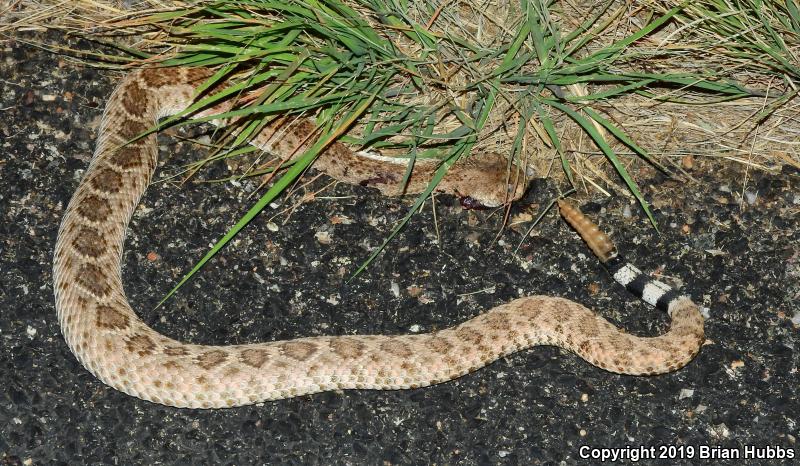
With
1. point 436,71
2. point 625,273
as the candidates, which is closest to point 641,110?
point 625,273

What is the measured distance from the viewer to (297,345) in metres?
4.98

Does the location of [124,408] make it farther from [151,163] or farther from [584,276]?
[584,276]

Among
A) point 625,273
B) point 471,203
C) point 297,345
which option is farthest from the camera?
point 471,203

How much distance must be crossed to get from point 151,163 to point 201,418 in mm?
1696

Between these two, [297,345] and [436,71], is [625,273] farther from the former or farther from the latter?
[297,345]

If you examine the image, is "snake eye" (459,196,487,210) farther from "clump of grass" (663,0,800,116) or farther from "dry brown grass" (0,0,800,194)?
"clump of grass" (663,0,800,116)

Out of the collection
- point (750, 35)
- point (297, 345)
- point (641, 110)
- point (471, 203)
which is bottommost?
point (297, 345)

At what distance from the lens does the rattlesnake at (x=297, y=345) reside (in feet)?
15.9

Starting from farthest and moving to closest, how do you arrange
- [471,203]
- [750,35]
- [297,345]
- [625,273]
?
[471,203]
[750,35]
[625,273]
[297,345]

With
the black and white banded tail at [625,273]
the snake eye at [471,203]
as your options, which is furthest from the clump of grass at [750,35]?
the snake eye at [471,203]

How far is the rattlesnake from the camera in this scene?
4.83 meters

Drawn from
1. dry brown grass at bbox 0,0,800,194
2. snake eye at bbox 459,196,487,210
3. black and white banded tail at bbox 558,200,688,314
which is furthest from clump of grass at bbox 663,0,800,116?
snake eye at bbox 459,196,487,210

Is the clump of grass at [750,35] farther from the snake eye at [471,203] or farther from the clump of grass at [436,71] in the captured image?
the snake eye at [471,203]

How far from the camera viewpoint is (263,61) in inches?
213
